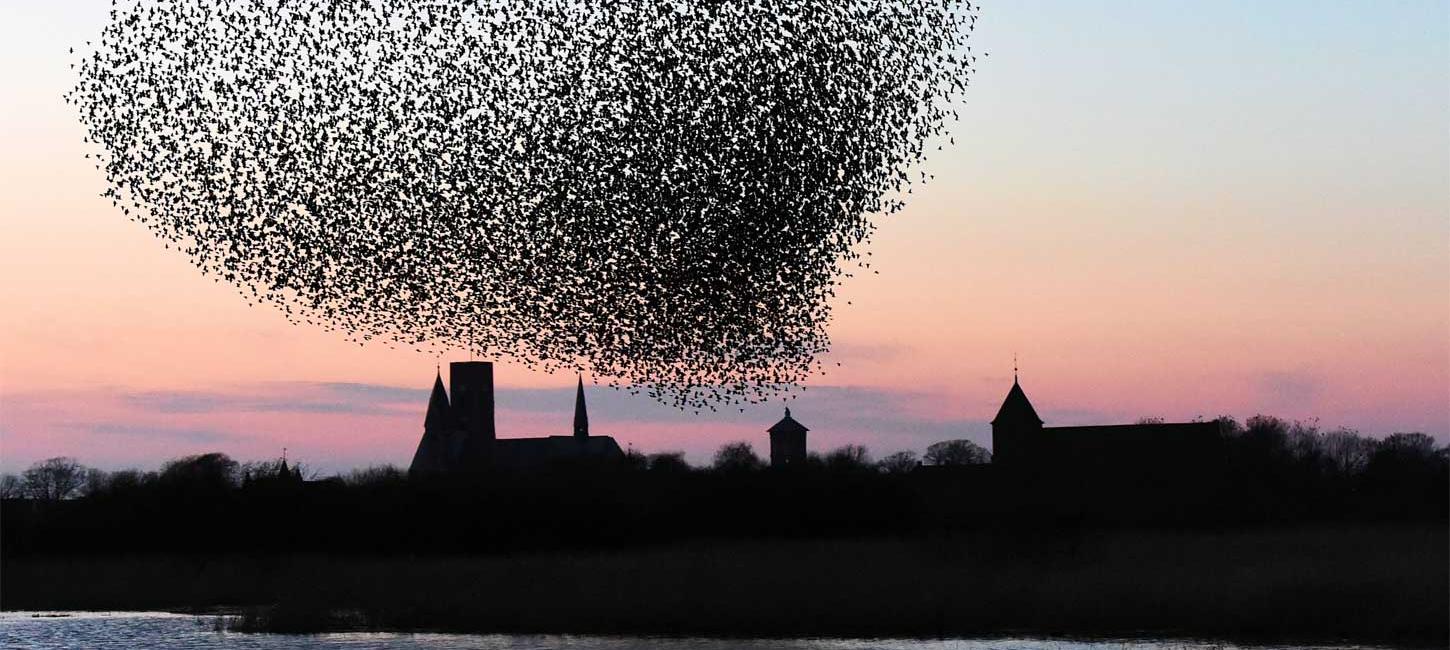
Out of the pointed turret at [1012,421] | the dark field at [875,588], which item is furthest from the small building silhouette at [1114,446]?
the dark field at [875,588]

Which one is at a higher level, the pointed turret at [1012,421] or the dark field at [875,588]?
the pointed turret at [1012,421]

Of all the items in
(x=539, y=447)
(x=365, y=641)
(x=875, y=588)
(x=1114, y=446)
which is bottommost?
(x=365, y=641)

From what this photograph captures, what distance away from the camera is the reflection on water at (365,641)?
3562 centimetres

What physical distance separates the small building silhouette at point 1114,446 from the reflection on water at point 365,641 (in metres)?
29.1

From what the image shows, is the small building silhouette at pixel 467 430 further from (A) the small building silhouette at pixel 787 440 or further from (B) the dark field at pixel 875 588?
(B) the dark field at pixel 875 588

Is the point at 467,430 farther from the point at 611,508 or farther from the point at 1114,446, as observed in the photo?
the point at 611,508

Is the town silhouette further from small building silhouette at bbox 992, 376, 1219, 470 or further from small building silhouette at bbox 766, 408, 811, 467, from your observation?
small building silhouette at bbox 766, 408, 811, 467

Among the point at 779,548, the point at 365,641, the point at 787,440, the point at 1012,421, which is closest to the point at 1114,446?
the point at 1012,421

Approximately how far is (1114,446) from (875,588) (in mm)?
44542

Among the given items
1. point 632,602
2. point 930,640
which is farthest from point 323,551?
point 930,640

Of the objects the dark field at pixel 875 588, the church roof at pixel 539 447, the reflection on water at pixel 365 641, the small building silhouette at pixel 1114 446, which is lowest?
the reflection on water at pixel 365 641

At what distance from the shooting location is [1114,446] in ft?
271

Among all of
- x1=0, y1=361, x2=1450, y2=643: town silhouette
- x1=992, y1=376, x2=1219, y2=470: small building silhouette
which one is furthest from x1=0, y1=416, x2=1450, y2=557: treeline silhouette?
x1=992, y1=376, x2=1219, y2=470: small building silhouette

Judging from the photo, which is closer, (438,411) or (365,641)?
(365,641)
